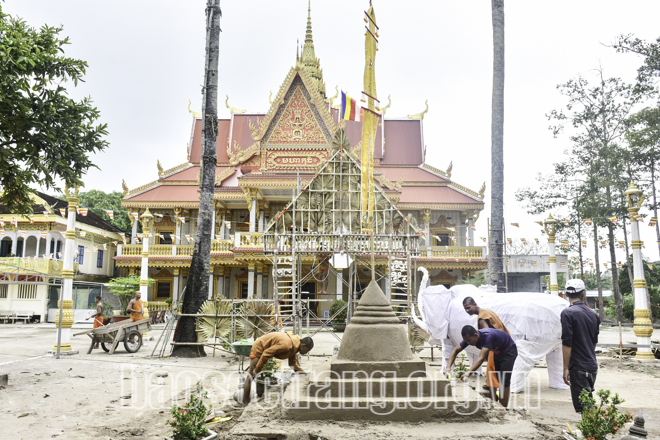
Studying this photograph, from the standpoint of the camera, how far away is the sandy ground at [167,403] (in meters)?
4.80

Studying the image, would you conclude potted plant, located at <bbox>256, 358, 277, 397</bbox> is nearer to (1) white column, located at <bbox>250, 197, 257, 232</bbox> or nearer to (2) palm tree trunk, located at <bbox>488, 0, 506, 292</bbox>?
(2) palm tree trunk, located at <bbox>488, 0, 506, 292</bbox>

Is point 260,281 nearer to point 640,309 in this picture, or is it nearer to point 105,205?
point 640,309

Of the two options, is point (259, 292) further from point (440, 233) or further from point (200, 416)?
point (200, 416)

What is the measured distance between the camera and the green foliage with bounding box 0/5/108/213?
22.5 ft

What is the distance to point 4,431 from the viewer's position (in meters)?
5.14

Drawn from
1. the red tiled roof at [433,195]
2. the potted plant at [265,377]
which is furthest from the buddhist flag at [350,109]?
the red tiled roof at [433,195]

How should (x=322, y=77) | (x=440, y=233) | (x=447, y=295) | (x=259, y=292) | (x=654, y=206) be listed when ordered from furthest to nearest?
1. (x=322, y=77)
2. (x=440, y=233)
3. (x=259, y=292)
4. (x=654, y=206)
5. (x=447, y=295)

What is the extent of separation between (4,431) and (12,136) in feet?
14.6

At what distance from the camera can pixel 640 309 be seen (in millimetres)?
11180

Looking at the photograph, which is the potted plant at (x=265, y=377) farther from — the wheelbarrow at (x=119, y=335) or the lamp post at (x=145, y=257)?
the lamp post at (x=145, y=257)

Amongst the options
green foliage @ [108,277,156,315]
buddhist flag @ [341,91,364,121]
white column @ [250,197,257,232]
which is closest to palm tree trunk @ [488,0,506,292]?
buddhist flag @ [341,91,364,121]

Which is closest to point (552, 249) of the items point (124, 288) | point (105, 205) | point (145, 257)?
point (145, 257)

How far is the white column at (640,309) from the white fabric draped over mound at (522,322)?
471cm

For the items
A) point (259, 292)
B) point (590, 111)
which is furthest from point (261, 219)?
point (590, 111)
